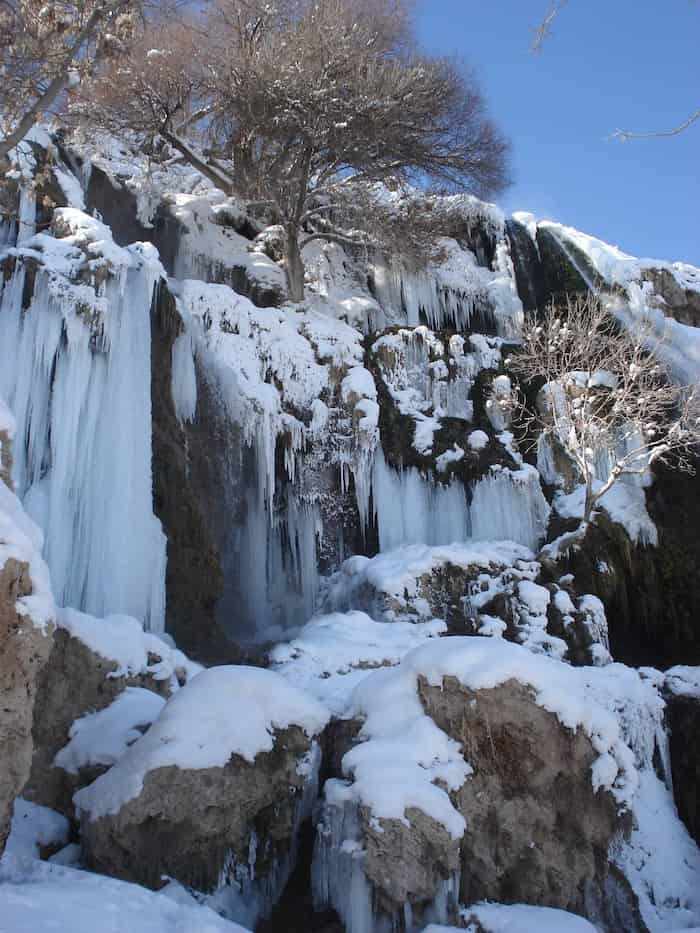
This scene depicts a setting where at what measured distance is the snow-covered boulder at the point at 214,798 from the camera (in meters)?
4.82

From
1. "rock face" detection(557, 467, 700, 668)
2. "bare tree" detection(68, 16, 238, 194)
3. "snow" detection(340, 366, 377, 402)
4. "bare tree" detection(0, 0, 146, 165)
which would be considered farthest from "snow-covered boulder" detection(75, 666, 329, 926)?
"bare tree" detection(68, 16, 238, 194)

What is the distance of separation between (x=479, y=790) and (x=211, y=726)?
1.85 meters

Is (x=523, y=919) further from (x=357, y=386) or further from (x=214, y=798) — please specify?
(x=357, y=386)

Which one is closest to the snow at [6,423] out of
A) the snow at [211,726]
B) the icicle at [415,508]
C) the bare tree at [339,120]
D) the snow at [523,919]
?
the snow at [211,726]

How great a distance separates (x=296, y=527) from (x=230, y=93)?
852cm

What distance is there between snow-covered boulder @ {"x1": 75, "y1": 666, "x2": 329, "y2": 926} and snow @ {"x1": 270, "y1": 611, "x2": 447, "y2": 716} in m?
0.83

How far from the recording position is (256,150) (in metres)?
15.7

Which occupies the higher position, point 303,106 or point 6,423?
point 303,106

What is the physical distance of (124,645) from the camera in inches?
254

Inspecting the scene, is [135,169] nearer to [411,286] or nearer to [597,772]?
[411,286]

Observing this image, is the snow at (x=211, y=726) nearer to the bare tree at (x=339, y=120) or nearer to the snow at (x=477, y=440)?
the snow at (x=477, y=440)

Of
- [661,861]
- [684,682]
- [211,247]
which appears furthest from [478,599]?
[211,247]

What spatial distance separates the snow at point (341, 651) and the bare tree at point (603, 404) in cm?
408

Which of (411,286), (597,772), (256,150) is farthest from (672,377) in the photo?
(597,772)
